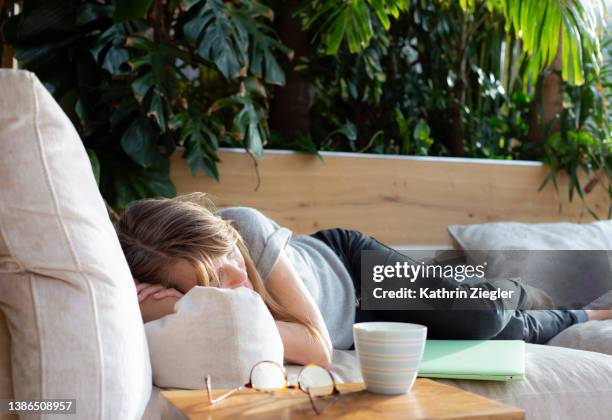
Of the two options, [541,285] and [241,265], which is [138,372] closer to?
[241,265]

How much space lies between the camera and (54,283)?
1.02 metres

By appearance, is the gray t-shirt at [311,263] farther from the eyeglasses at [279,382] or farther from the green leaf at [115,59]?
the green leaf at [115,59]

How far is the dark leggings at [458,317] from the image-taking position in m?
1.67

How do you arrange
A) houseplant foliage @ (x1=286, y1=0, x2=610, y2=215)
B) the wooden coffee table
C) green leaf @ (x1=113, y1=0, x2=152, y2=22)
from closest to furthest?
the wooden coffee table → green leaf @ (x1=113, y1=0, x2=152, y2=22) → houseplant foliage @ (x1=286, y1=0, x2=610, y2=215)

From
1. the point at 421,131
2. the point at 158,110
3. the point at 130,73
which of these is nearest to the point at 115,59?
the point at 130,73

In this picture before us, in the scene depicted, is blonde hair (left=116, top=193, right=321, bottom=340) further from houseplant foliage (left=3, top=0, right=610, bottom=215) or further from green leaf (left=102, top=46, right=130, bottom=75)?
green leaf (left=102, top=46, right=130, bottom=75)

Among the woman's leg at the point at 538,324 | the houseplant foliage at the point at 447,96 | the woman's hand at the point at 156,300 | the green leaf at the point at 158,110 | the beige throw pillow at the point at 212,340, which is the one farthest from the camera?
the houseplant foliage at the point at 447,96

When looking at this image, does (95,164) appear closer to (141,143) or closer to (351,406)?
(141,143)

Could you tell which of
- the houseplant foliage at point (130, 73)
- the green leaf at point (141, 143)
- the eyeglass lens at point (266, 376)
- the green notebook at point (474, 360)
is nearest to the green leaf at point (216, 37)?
the houseplant foliage at point (130, 73)

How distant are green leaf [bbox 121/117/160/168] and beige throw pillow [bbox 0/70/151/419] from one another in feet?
4.32

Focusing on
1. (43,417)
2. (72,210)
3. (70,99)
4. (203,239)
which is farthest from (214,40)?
(43,417)

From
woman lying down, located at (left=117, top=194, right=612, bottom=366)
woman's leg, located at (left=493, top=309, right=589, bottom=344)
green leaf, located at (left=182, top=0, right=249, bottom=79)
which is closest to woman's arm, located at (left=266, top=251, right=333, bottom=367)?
woman lying down, located at (left=117, top=194, right=612, bottom=366)

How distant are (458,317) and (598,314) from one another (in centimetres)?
81

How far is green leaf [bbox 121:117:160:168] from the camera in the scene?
2355 millimetres
